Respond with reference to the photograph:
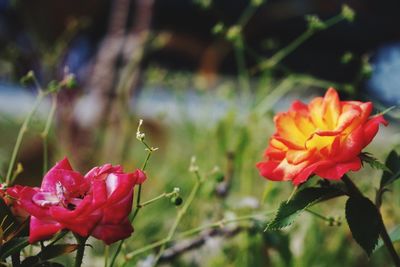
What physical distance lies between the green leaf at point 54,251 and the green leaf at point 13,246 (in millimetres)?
17

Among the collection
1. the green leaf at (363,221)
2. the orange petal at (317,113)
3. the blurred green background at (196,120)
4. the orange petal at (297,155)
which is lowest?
the blurred green background at (196,120)

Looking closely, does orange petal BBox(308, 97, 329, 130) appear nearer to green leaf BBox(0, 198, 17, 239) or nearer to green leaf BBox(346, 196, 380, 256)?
green leaf BBox(346, 196, 380, 256)

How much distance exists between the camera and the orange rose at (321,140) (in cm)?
46

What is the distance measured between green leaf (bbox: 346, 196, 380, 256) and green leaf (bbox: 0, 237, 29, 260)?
0.25 m

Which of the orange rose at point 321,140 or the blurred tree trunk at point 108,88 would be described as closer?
the orange rose at point 321,140

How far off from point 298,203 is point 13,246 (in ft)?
0.75

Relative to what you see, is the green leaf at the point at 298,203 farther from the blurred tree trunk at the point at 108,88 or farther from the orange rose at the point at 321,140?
the blurred tree trunk at the point at 108,88

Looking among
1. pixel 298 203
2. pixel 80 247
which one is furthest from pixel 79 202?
pixel 298 203

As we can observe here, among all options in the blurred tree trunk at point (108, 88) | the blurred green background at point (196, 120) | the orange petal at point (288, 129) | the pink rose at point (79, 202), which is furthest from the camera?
the blurred tree trunk at point (108, 88)

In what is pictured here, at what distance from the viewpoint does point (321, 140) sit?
19.2 inches

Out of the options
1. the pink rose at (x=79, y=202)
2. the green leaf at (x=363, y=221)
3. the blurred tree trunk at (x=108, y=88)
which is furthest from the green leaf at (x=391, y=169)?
the blurred tree trunk at (x=108, y=88)

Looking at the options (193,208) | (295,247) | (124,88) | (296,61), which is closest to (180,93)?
(124,88)

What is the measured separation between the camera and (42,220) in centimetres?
41

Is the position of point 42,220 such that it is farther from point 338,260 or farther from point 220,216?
point 338,260
